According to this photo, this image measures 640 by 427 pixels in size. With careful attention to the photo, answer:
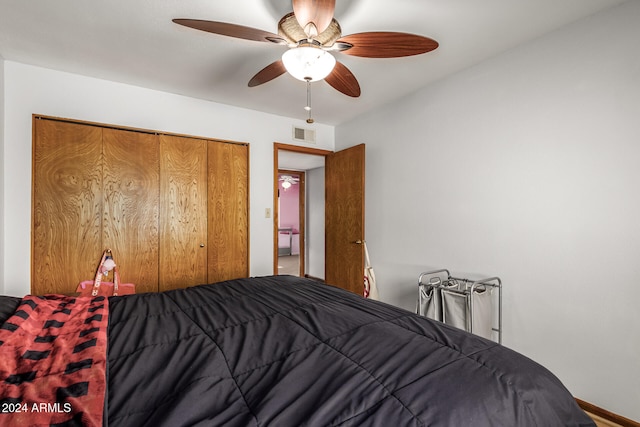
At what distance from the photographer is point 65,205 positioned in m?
2.46

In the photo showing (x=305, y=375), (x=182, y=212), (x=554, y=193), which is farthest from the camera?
(x=182, y=212)

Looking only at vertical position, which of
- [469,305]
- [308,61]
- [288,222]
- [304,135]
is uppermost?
[304,135]

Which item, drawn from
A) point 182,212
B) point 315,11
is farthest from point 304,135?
point 315,11

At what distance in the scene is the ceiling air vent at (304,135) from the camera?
3710 mm

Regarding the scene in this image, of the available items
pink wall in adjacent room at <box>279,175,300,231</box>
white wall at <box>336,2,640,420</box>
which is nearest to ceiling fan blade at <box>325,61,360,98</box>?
white wall at <box>336,2,640,420</box>

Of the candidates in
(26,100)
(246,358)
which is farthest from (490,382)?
(26,100)

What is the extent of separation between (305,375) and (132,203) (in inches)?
101

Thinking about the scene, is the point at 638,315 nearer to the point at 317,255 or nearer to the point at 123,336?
the point at 123,336

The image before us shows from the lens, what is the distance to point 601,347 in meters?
1.78

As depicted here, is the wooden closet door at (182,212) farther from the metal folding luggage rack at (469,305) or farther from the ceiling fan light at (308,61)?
the metal folding luggage rack at (469,305)

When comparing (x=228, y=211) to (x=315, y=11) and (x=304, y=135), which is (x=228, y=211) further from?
(x=315, y=11)

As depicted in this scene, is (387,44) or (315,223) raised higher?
(387,44)

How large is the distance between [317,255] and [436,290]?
3.34 m

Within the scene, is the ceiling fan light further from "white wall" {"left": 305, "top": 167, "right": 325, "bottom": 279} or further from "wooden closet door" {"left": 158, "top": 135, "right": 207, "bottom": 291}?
"white wall" {"left": 305, "top": 167, "right": 325, "bottom": 279}
